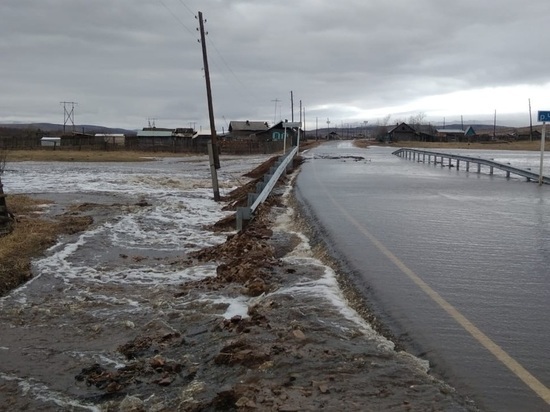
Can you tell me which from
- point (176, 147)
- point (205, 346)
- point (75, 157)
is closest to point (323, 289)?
point (205, 346)

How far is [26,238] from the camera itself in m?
12.1

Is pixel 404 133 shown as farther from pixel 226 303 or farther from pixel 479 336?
pixel 479 336

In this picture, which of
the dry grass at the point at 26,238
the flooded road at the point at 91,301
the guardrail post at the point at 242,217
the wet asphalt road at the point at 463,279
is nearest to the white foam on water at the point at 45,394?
the flooded road at the point at 91,301

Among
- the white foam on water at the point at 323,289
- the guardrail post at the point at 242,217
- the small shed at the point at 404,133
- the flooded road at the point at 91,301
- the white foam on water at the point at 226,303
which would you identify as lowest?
the flooded road at the point at 91,301

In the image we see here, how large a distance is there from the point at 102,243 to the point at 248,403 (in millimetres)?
8999

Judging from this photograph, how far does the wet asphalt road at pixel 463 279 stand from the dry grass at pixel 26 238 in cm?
493

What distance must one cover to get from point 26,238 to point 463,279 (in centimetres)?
884

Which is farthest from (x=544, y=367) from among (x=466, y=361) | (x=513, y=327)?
(x=513, y=327)

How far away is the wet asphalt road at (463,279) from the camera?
14.8 ft

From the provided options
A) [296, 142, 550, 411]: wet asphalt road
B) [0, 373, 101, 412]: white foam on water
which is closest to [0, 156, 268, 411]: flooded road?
[0, 373, 101, 412]: white foam on water

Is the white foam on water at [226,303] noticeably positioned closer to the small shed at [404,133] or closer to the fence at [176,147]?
the fence at [176,147]

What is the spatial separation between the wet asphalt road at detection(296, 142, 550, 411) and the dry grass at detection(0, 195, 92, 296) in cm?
493

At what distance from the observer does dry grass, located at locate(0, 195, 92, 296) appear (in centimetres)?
898

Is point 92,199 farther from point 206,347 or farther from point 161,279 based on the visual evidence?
point 206,347
